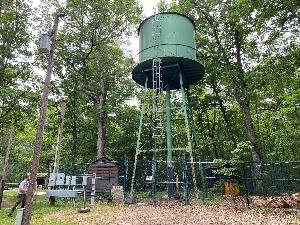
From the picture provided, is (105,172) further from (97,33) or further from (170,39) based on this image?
(97,33)

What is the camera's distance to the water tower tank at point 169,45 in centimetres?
1730

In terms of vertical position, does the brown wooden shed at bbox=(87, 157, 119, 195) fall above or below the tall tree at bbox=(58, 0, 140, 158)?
below

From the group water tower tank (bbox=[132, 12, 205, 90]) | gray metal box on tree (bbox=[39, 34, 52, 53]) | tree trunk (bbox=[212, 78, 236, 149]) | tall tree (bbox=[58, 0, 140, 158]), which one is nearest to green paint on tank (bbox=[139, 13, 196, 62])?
water tower tank (bbox=[132, 12, 205, 90])

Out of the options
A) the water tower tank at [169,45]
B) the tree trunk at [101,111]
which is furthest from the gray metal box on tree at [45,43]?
the tree trunk at [101,111]

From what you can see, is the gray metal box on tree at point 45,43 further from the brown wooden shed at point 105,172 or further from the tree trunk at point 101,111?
the tree trunk at point 101,111

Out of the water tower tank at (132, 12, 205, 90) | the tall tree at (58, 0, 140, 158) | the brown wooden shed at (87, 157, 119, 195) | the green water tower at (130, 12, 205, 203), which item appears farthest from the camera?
the tall tree at (58, 0, 140, 158)

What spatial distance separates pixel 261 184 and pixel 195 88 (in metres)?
11.2

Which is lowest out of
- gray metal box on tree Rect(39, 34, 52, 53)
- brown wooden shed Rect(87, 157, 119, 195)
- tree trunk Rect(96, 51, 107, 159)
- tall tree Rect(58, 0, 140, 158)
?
brown wooden shed Rect(87, 157, 119, 195)

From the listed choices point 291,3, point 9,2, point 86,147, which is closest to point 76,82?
point 86,147

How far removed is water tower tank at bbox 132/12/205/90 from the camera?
17297mm

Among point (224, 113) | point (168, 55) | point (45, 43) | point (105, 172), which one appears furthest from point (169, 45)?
point (224, 113)

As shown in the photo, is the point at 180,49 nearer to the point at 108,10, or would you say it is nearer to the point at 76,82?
the point at 108,10

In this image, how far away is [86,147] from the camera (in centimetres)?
3288

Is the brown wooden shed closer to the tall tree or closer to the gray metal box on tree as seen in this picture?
the tall tree
